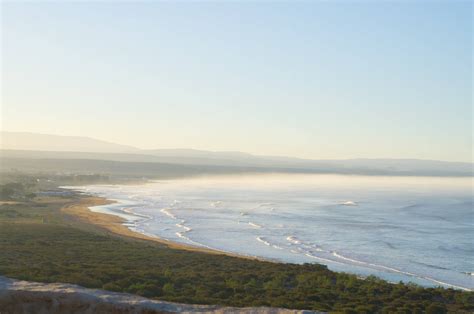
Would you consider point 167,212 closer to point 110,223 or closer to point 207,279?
point 110,223

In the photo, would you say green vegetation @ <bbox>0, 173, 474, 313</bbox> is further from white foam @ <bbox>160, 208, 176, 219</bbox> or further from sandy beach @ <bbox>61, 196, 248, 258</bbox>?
white foam @ <bbox>160, 208, 176, 219</bbox>

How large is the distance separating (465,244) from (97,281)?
37.0 metres

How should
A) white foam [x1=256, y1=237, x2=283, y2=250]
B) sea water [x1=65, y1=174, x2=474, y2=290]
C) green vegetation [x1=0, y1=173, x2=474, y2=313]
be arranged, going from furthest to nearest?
Answer: white foam [x1=256, y1=237, x2=283, y2=250] → sea water [x1=65, y1=174, x2=474, y2=290] → green vegetation [x1=0, y1=173, x2=474, y2=313]

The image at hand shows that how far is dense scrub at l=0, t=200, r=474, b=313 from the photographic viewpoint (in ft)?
56.1

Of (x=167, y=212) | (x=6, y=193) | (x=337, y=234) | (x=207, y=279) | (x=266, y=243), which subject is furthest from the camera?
(x=6, y=193)

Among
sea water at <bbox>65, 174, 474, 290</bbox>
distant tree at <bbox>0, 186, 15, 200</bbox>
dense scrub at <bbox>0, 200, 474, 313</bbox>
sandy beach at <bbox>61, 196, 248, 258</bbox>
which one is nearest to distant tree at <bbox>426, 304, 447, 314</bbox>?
dense scrub at <bbox>0, 200, 474, 313</bbox>

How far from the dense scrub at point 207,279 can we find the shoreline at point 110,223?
7035 millimetres

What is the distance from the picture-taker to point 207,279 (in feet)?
68.2

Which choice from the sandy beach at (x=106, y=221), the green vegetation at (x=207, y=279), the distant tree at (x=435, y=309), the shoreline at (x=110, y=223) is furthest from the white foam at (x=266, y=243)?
the distant tree at (x=435, y=309)

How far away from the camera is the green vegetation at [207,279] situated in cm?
1706

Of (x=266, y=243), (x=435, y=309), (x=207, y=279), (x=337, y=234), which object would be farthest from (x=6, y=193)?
(x=435, y=309)

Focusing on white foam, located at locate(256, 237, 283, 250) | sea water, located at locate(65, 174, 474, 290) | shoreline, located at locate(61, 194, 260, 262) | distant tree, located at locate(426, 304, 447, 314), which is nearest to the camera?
distant tree, located at locate(426, 304, 447, 314)

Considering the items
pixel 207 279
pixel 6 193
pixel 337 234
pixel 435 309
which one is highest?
pixel 207 279

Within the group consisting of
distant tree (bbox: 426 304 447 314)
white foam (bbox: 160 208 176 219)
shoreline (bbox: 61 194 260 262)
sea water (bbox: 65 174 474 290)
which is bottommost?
sea water (bbox: 65 174 474 290)
